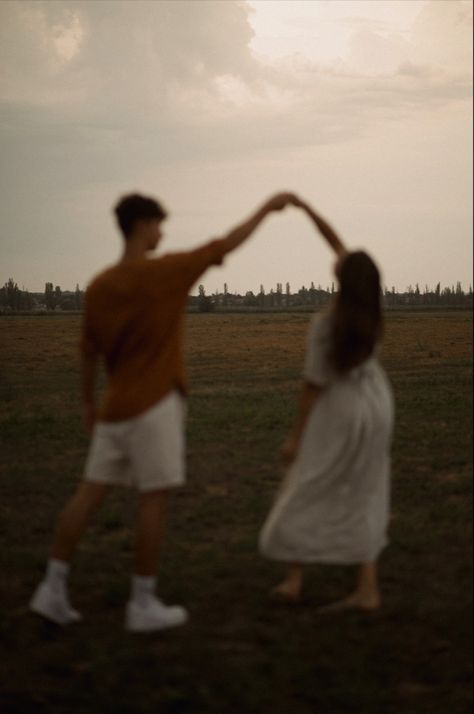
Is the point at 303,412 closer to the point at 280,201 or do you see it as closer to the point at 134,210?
the point at 280,201

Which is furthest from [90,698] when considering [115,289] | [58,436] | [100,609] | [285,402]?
[285,402]

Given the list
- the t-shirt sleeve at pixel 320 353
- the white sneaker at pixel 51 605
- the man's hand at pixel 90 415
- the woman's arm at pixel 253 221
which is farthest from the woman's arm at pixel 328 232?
the white sneaker at pixel 51 605

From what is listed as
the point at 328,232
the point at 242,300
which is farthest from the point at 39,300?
the point at 328,232

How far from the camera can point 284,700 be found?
11.2 ft

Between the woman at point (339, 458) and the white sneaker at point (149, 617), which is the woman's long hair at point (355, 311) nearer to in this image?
the woman at point (339, 458)

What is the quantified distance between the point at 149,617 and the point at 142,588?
151 millimetres

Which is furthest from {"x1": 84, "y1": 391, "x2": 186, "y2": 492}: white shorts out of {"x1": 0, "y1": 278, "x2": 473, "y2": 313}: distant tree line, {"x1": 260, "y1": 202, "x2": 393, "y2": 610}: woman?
{"x1": 0, "y1": 278, "x2": 473, "y2": 313}: distant tree line

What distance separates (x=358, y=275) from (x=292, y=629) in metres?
1.70

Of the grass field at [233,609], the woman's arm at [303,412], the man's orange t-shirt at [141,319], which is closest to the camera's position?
the grass field at [233,609]

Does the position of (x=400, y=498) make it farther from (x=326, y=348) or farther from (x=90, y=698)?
(x=90, y=698)

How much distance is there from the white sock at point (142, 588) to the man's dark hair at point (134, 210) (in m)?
1.60

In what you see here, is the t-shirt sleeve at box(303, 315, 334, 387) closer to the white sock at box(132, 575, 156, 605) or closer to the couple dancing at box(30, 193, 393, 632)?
the couple dancing at box(30, 193, 393, 632)

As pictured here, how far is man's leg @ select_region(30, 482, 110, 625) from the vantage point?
13.3 ft

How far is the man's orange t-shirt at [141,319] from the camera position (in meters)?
3.85
